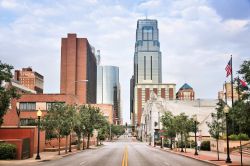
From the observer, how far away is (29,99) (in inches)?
3851

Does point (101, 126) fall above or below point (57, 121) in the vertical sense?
below

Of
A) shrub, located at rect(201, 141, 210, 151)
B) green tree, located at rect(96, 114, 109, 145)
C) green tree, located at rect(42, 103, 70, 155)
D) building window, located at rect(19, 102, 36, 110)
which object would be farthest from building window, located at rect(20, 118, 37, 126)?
shrub, located at rect(201, 141, 210, 151)

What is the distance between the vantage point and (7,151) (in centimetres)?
3656

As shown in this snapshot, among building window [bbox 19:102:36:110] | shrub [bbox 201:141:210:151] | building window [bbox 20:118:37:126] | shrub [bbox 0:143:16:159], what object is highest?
building window [bbox 19:102:36:110]

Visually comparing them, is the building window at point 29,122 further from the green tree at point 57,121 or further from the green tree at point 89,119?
the green tree at point 57,121

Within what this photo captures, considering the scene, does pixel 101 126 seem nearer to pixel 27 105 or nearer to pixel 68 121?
pixel 27 105

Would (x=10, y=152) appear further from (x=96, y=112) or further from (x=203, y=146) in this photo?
(x=96, y=112)

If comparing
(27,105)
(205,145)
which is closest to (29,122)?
(27,105)

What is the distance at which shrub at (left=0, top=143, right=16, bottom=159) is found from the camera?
36.3 meters

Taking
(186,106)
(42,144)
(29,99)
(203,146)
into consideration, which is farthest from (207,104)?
(42,144)

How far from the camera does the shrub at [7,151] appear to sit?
36.3m

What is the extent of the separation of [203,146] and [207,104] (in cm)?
10269

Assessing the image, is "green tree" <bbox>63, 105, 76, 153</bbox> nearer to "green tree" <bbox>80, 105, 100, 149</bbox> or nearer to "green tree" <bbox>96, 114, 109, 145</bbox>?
"green tree" <bbox>80, 105, 100, 149</bbox>

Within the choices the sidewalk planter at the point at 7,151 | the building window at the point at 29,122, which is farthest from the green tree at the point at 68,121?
the building window at the point at 29,122
